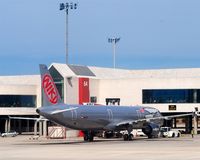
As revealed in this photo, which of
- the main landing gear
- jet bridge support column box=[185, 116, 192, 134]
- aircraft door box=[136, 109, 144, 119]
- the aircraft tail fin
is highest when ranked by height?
the aircraft tail fin

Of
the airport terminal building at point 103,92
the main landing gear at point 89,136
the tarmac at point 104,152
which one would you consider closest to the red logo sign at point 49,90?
the main landing gear at point 89,136

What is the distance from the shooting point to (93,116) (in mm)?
81312

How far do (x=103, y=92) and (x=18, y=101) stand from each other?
16374 millimetres

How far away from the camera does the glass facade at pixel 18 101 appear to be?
117 m

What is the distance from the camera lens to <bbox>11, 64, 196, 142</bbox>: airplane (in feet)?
247

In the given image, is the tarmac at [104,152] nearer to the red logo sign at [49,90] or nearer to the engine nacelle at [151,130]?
the red logo sign at [49,90]

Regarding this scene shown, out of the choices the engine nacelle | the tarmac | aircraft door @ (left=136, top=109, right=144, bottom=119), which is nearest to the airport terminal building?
aircraft door @ (left=136, top=109, right=144, bottom=119)

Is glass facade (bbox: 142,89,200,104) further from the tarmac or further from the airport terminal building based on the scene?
the tarmac

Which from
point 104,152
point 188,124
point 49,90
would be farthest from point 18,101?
point 104,152

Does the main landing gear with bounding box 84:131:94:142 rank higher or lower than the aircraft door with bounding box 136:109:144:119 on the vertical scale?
lower

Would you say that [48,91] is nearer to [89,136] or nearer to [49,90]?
[49,90]

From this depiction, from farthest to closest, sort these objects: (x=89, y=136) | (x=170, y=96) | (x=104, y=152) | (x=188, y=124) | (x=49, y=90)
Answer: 1. (x=188, y=124)
2. (x=170, y=96)
3. (x=89, y=136)
4. (x=49, y=90)
5. (x=104, y=152)

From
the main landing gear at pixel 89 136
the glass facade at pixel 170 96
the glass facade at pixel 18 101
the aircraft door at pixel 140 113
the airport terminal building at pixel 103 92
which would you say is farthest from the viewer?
the glass facade at pixel 18 101

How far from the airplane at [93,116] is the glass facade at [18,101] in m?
31.7
